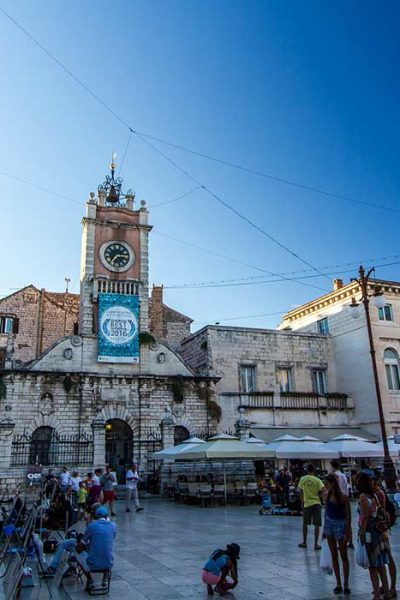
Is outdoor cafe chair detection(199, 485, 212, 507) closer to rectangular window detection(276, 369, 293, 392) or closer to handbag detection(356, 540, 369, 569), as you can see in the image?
rectangular window detection(276, 369, 293, 392)

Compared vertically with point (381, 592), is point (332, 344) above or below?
above

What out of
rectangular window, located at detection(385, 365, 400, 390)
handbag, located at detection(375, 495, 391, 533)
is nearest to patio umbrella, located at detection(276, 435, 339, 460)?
rectangular window, located at detection(385, 365, 400, 390)

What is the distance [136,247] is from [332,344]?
1371 centimetres

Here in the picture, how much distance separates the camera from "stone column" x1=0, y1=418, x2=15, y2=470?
24.2m

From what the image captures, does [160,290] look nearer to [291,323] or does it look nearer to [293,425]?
[291,323]

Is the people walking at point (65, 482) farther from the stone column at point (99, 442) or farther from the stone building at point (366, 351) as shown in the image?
the stone building at point (366, 351)

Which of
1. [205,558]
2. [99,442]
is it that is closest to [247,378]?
[99,442]

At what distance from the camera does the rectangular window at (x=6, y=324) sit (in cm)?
3803

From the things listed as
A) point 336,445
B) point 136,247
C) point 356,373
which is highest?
point 136,247

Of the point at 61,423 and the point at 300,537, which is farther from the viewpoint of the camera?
the point at 61,423

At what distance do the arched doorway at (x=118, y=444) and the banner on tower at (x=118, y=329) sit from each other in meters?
3.38

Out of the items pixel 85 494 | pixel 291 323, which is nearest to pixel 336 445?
pixel 85 494

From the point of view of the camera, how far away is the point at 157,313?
41.7m

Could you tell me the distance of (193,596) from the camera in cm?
715
